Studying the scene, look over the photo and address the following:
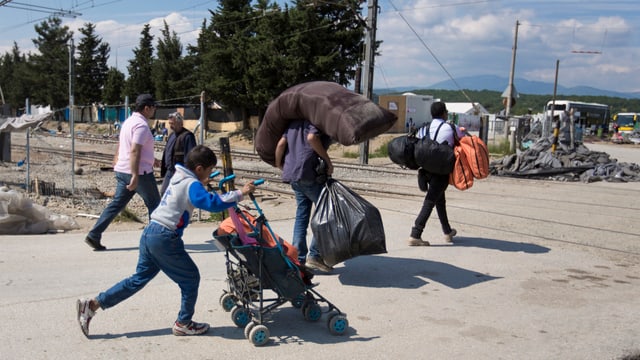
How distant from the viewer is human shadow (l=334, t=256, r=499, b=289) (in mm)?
5840

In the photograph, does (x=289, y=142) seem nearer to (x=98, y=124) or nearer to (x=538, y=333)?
(x=538, y=333)

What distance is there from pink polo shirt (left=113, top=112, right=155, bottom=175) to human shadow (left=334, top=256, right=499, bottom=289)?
8.07ft

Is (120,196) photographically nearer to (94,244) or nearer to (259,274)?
(94,244)

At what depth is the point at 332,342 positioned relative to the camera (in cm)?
429

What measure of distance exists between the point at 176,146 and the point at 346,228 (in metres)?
3.00

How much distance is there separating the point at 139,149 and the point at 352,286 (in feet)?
9.08

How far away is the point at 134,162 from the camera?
6.27 metres

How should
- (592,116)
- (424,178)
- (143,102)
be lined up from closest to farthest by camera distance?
(143,102), (424,178), (592,116)

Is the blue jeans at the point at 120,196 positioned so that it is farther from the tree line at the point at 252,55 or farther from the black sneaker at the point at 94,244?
the tree line at the point at 252,55

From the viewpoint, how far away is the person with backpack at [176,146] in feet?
23.0

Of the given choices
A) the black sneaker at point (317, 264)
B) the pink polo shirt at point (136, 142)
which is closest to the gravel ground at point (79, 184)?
the pink polo shirt at point (136, 142)

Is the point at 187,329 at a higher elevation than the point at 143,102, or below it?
Result: below

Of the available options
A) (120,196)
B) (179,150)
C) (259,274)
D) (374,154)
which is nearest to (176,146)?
(179,150)

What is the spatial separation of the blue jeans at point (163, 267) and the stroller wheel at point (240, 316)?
372 millimetres
